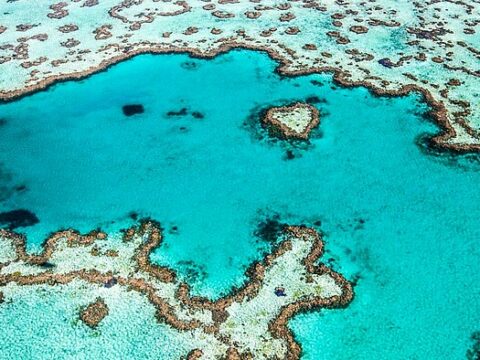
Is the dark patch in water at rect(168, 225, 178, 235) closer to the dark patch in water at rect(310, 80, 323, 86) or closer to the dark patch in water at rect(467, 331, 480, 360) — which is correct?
the dark patch in water at rect(467, 331, 480, 360)

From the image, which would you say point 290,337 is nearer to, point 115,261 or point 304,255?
point 304,255

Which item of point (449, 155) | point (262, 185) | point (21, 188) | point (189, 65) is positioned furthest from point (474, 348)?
point (189, 65)

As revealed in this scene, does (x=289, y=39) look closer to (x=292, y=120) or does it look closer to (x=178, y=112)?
(x=292, y=120)

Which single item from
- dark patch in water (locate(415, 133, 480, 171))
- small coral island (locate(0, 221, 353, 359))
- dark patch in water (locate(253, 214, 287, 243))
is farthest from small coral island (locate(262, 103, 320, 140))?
small coral island (locate(0, 221, 353, 359))

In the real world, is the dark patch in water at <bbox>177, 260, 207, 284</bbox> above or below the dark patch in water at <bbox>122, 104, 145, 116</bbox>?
below

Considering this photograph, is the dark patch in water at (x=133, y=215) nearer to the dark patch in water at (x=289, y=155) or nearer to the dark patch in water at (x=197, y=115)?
the dark patch in water at (x=197, y=115)

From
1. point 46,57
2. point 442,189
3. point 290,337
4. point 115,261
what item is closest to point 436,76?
point 442,189
